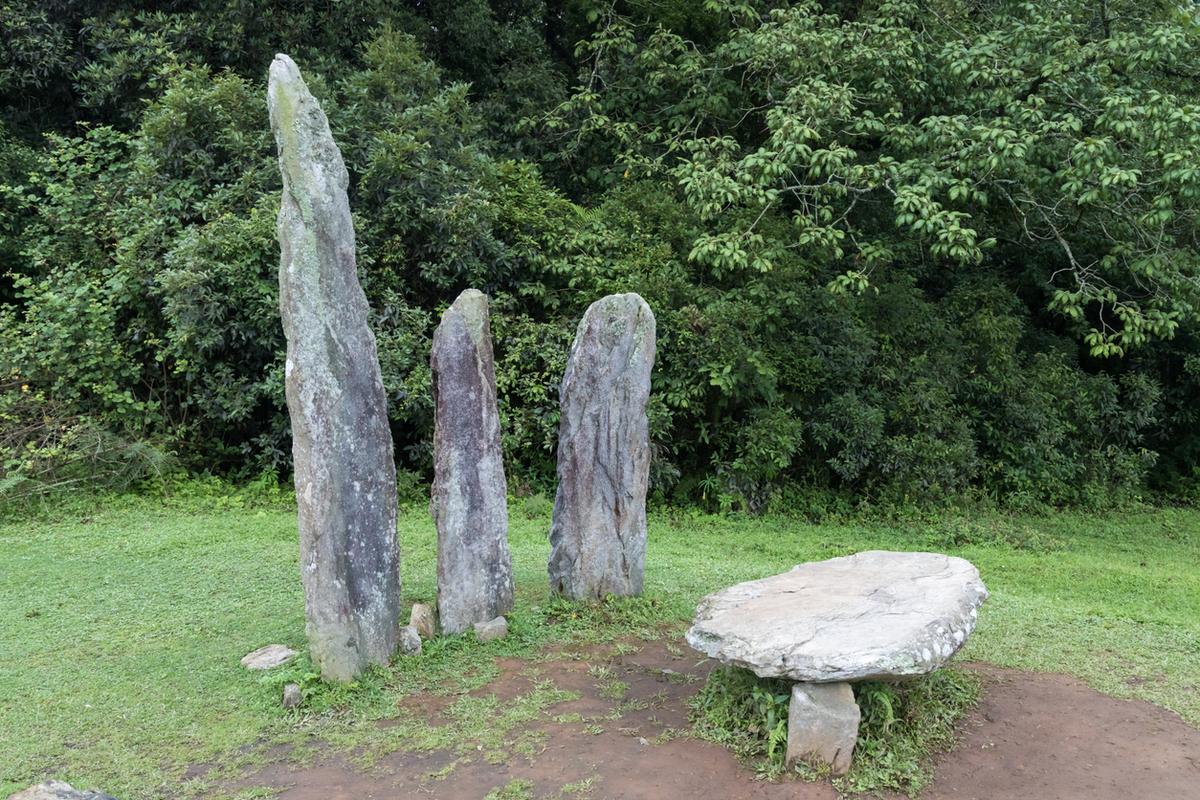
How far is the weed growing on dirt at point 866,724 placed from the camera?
5414 mm

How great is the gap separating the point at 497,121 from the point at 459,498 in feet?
32.3

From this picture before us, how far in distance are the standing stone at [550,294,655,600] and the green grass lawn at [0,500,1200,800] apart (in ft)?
1.24

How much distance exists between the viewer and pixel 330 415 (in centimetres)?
643

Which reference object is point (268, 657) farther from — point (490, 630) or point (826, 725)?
point (826, 725)

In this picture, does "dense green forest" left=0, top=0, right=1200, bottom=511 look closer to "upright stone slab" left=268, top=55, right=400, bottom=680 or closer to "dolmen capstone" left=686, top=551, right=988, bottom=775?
"upright stone slab" left=268, top=55, right=400, bottom=680

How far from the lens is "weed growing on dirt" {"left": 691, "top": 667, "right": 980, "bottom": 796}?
5414mm

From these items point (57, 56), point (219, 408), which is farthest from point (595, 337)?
point (57, 56)

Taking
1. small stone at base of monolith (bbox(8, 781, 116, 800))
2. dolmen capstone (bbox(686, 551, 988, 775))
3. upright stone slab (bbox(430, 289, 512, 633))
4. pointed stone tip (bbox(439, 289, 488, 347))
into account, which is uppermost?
pointed stone tip (bbox(439, 289, 488, 347))

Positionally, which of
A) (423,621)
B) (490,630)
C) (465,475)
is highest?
(465,475)

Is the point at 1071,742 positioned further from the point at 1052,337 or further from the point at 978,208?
the point at 1052,337

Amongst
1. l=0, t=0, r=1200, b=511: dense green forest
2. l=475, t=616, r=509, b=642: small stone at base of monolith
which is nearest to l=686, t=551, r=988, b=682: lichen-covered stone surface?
l=475, t=616, r=509, b=642: small stone at base of monolith

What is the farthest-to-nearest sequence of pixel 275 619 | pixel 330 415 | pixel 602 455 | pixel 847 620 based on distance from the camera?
1. pixel 275 619
2. pixel 602 455
3. pixel 330 415
4. pixel 847 620

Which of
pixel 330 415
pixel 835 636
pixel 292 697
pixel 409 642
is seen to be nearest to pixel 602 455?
pixel 409 642

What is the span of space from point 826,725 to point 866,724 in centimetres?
36
